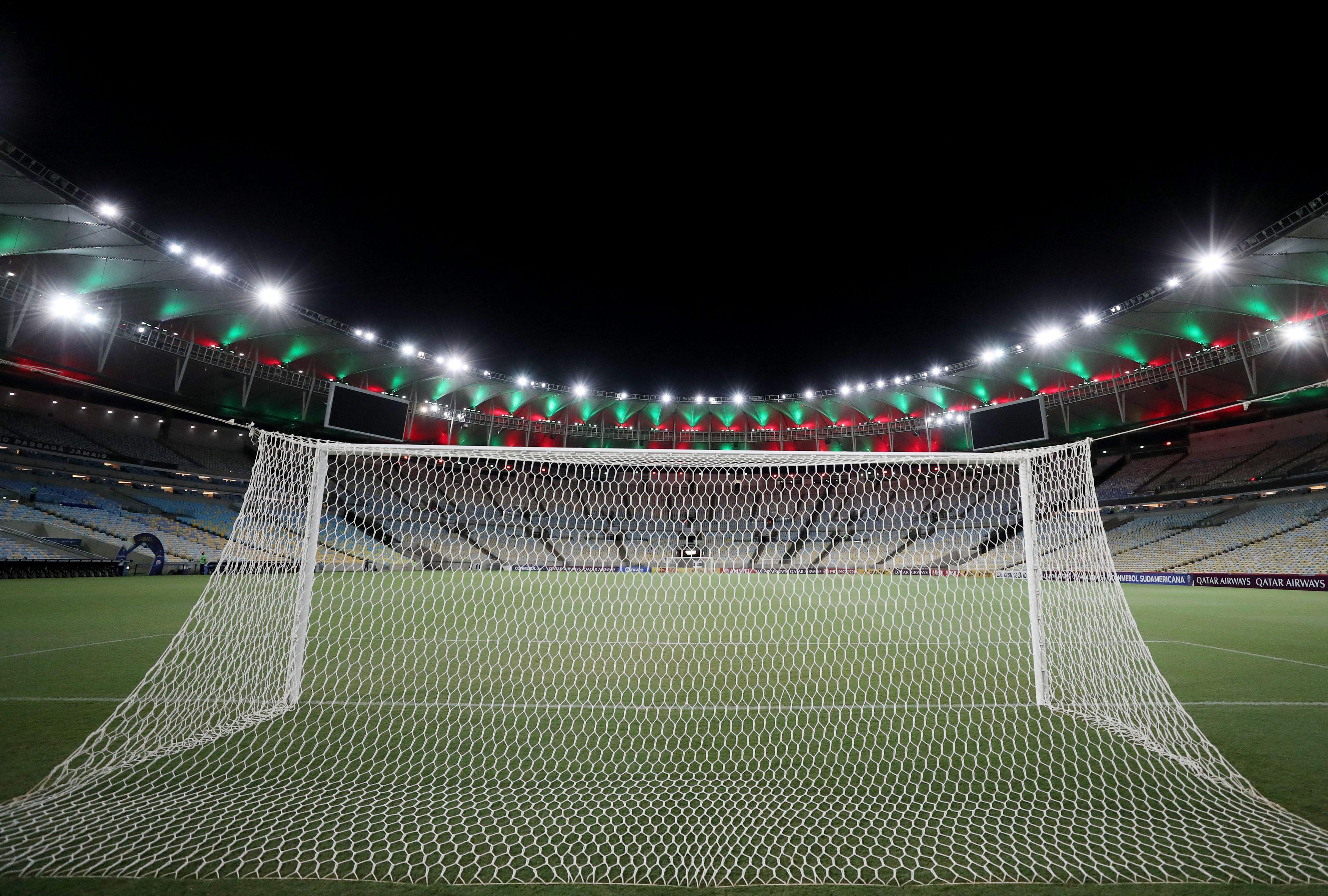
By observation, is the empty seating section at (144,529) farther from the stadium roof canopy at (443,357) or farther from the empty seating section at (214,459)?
the stadium roof canopy at (443,357)

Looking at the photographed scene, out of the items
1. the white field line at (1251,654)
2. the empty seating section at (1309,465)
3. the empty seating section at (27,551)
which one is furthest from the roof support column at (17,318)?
the empty seating section at (1309,465)

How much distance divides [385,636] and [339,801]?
511 centimetres

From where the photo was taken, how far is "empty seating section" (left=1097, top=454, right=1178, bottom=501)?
1177 inches

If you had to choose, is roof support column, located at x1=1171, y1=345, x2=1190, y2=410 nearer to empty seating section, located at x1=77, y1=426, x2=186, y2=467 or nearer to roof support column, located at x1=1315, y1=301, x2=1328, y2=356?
roof support column, located at x1=1315, y1=301, x2=1328, y2=356

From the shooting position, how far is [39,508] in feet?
64.9

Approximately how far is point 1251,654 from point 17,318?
2779 cm

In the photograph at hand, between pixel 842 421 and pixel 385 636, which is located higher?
pixel 842 421

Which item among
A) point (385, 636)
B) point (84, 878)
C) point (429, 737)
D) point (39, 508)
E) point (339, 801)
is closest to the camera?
point (84, 878)

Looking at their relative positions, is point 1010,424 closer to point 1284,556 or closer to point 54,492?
point 1284,556

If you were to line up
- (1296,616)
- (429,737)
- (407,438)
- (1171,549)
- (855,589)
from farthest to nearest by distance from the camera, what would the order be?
(407,438), (1171,549), (855,589), (1296,616), (429,737)

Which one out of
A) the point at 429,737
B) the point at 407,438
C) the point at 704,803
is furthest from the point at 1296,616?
the point at 407,438

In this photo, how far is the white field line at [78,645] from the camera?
5.85 meters

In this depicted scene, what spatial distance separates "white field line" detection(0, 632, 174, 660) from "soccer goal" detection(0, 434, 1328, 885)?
1.91ft

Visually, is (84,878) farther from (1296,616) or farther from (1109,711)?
(1296,616)
